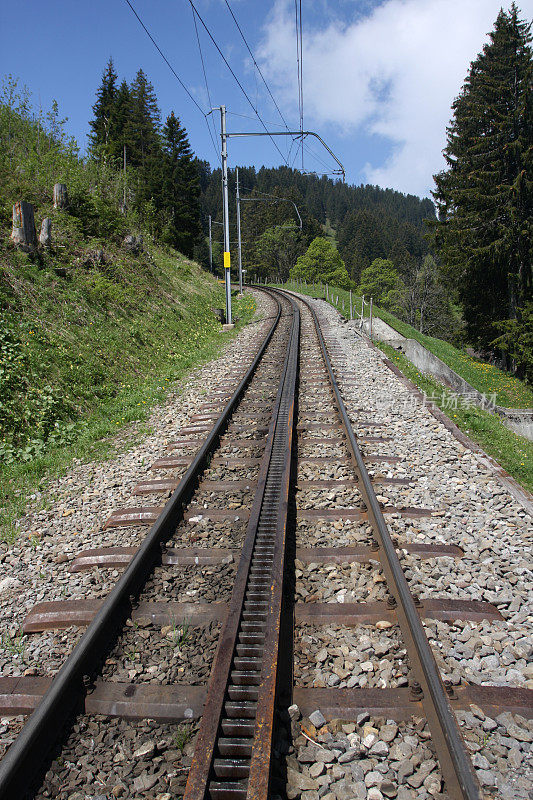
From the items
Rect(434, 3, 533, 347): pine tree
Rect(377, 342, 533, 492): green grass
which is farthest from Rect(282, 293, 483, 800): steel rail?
Rect(434, 3, 533, 347): pine tree

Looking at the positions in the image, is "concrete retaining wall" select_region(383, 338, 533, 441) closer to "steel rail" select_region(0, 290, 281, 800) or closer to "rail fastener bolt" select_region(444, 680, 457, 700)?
"steel rail" select_region(0, 290, 281, 800)

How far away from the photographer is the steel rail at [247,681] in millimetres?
2143

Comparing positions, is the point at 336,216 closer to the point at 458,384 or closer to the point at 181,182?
the point at 181,182

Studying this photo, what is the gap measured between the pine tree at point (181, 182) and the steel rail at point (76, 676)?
4261cm

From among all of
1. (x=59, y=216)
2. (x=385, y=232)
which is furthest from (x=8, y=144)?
(x=385, y=232)

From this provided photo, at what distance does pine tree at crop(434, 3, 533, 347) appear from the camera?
63.4 feet

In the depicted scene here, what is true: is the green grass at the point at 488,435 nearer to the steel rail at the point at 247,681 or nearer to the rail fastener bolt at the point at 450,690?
the steel rail at the point at 247,681

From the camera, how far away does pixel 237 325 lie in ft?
62.4

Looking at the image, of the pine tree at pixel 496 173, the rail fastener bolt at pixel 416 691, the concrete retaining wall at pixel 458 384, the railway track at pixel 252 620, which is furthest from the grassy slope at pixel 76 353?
the pine tree at pixel 496 173

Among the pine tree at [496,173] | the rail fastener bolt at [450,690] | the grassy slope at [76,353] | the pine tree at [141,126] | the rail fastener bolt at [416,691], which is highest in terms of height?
the pine tree at [141,126]

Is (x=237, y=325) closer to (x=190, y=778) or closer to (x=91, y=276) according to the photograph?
(x=91, y=276)

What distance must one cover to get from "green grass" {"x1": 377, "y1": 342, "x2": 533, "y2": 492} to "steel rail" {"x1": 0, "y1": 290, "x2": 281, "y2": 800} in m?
4.37

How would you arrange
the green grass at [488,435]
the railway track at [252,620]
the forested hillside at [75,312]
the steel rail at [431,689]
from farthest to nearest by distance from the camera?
the forested hillside at [75,312] → the green grass at [488,435] → the railway track at [252,620] → the steel rail at [431,689]

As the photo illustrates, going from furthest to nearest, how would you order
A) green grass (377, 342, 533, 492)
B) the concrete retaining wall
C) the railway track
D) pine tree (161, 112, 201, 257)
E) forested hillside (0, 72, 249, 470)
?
pine tree (161, 112, 201, 257) → the concrete retaining wall → forested hillside (0, 72, 249, 470) → green grass (377, 342, 533, 492) → the railway track
